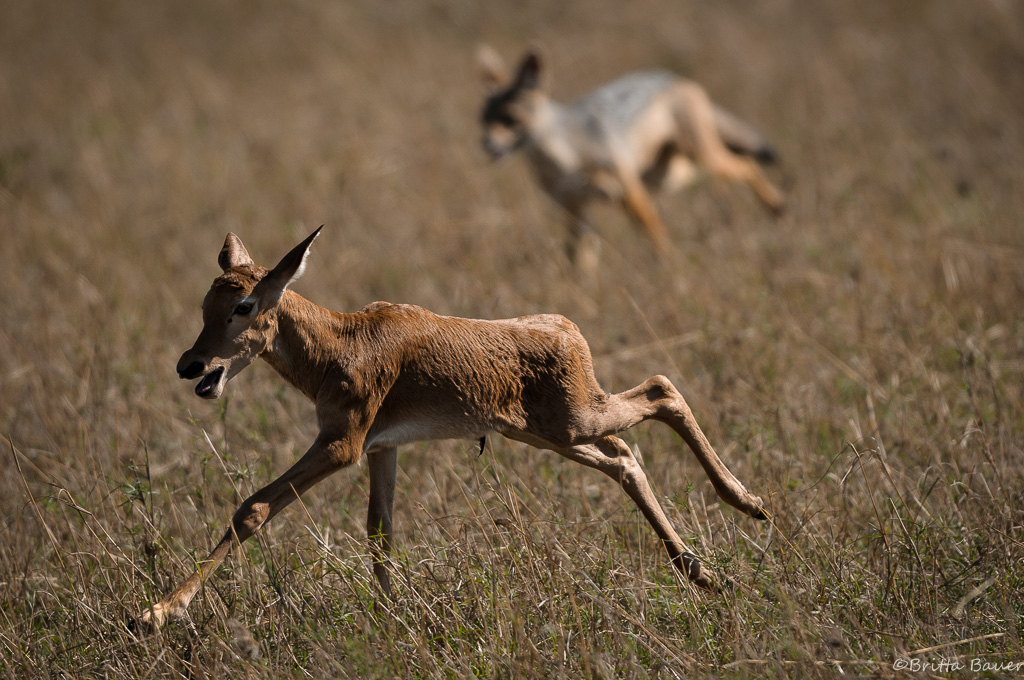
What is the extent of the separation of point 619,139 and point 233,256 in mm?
6669

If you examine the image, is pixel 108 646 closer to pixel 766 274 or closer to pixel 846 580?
pixel 846 580

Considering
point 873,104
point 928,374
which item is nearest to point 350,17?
point 873,104

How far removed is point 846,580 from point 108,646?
272 centimetres

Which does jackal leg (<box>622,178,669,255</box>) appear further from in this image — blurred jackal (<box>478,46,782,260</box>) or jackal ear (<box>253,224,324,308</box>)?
jackal ear (<box>253,224,324,308</box>)

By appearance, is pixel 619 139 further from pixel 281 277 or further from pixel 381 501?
pixel 281 277

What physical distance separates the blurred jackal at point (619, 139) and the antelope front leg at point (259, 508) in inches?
228

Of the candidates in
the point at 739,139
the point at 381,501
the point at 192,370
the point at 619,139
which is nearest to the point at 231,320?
the point at 192,370

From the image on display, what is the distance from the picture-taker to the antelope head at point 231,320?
9.89 ft

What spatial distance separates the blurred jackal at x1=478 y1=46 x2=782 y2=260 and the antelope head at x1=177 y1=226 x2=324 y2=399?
5.79 metres

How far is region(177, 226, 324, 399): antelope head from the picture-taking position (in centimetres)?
301

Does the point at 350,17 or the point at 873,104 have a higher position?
the point at 350,17

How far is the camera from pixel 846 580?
3.46m

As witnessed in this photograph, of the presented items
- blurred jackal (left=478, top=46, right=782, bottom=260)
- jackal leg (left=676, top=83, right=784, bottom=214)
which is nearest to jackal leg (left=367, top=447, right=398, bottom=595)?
blurred jackal (left=478, top=46, right=782, bottom=260)

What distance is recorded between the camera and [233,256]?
3348 mm
